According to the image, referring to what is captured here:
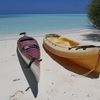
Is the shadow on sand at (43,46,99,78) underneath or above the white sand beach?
underneath

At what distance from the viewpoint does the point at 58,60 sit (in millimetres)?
6000

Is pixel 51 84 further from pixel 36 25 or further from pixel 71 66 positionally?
pixel 36 25

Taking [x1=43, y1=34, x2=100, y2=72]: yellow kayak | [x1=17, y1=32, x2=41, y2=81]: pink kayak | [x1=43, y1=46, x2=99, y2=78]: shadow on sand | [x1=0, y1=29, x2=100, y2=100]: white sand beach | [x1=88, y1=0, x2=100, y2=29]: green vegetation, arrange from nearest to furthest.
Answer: [x1=0, y1=29, x2=100, y2=100]: white sand beach < [x1=17, y1=32, x2=41, y2=81]: pink kayak < [x1=43, y1=34, x2=100, y2=72]: yellow kayak < [x1=43, y1=46, x2=99, y2=78]: shadow on sand < [x1=88, y1=0, x2=100, y2=29]: green vegetation

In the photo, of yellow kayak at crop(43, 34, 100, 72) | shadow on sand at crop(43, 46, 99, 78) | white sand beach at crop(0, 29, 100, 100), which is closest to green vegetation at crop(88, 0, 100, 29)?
shadow on sand at crop(43, 46, 99, 78)

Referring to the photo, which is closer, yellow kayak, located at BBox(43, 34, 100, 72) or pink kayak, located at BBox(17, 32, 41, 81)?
pink kayak, located at BBox(17, 32, 41, 81)

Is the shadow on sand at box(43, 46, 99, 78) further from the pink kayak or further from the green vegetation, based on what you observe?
the green vegetation

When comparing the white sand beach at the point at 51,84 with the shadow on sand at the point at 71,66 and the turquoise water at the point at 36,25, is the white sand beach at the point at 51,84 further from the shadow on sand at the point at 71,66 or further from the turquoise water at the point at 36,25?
the turquoise water at the point at 36,25

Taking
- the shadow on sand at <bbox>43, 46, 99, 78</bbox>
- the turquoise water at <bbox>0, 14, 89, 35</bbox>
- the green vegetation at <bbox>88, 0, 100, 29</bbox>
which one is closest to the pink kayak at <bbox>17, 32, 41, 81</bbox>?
the shadow on sand at <bbox>43, 46, 99, 78</bbox>

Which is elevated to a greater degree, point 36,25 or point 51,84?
point 51,84

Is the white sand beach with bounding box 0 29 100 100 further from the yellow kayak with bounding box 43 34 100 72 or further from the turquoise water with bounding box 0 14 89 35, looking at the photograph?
the turquoise water with bounding box 0 14 89 35

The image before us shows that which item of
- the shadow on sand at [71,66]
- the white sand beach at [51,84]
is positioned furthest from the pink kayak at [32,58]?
the shadow on sand at [71,66]

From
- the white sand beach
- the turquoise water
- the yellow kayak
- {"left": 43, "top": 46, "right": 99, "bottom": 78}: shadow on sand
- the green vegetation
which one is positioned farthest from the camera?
the turquoise water

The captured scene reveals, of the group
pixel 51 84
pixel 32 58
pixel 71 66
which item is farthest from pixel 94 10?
pixel 51 84

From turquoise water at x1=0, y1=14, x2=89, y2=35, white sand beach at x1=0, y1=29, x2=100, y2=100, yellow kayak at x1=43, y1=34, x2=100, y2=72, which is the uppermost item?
yellow kayak at x1=43, y1=34, x2=100, y2=72
